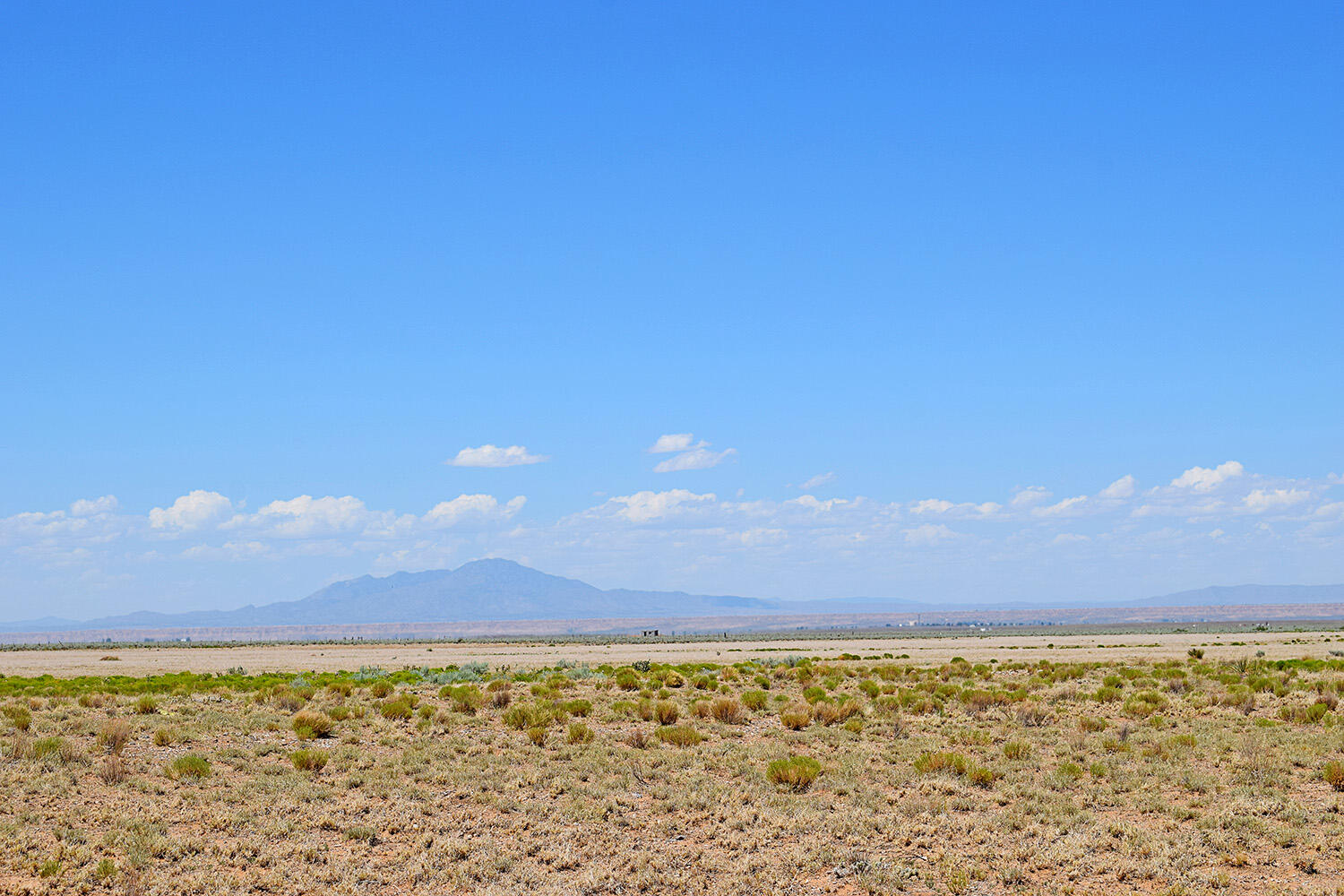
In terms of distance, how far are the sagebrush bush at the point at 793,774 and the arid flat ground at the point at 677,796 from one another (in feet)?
0.16

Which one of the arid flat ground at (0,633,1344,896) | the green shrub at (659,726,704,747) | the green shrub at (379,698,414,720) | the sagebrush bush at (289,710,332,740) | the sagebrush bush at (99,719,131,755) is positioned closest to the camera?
the arid flat ground at (0,633,1344,896)

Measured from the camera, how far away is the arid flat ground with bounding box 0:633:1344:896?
12.3m

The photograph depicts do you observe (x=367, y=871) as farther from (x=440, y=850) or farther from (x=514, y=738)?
(x=514, y=738)

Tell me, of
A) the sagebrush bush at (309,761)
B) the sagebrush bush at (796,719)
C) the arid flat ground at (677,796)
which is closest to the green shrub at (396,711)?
the arid flat ground at (677,796)

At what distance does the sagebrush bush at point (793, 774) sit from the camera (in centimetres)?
1656

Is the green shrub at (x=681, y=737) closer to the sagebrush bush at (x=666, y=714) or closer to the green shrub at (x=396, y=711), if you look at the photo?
the sagebrush bush at (x=666, y=714)

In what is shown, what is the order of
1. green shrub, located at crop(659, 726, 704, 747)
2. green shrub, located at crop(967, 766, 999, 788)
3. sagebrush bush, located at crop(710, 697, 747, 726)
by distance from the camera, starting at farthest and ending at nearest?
sagebrush bush, located at crop(710, 697, 747, 726), green shrub, located at crop(659, 726, 704, 747), green shrub, located at crop(967, 766, 999, 788)

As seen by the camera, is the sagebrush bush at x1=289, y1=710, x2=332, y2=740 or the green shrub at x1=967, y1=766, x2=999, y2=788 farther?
the sagebrush bush at x1=289, y1=710, x2=332, y2=740

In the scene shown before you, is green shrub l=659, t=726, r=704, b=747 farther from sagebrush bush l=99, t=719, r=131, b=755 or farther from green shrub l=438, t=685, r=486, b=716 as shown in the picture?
sagebrush bush l=99, t=719, r=131, b=755

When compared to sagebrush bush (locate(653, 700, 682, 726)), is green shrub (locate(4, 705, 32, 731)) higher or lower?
higher

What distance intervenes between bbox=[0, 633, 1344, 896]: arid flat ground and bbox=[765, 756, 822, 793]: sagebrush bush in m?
0.05

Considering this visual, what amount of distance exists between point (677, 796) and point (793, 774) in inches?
85.9

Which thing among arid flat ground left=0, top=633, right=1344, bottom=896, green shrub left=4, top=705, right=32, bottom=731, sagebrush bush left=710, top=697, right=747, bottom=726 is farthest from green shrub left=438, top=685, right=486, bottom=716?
green shrub left=4, top=705, right=32, bottom=731

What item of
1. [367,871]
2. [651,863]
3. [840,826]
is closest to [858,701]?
[840,826]
